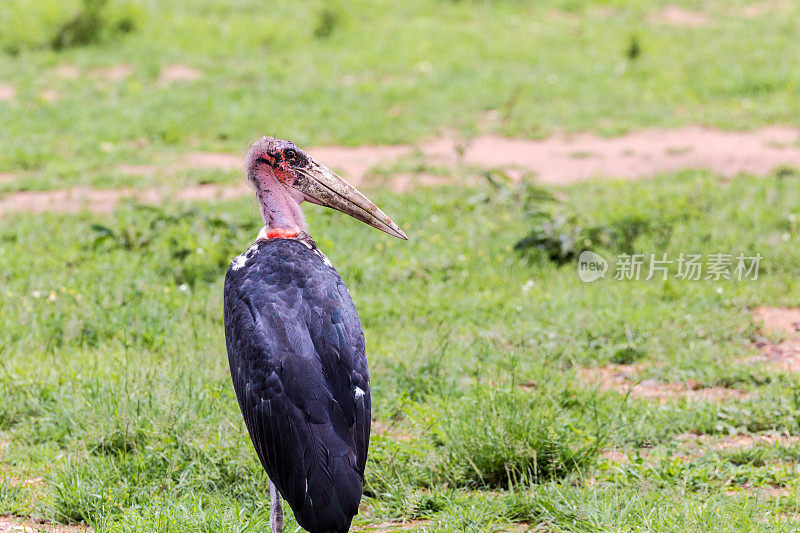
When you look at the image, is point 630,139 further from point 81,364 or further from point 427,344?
point 81,364

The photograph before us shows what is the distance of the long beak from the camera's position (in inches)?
142

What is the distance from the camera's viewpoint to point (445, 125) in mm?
9836

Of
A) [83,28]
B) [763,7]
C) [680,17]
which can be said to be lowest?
[83,28]

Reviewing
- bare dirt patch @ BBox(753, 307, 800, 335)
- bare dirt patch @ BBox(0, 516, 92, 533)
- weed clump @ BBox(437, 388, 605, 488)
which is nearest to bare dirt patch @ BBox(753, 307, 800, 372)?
bare dirt patch @ BBox(753, 307, 800, 335)

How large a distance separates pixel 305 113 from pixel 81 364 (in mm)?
5725

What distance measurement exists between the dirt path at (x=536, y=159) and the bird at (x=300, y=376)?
452 cm

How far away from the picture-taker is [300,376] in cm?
303

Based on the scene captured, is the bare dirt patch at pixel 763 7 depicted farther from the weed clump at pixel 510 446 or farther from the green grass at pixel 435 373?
the weed clump at pixel 510 446

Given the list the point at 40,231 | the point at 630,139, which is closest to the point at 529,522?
the point at 40,231

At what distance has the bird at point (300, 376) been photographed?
A: 2912 mm

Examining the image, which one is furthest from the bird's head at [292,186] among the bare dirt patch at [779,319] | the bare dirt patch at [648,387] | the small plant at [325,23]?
the small plant at [325,23]

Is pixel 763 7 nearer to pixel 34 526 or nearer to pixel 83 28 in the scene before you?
pixel 83 28

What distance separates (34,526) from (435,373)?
1921mm

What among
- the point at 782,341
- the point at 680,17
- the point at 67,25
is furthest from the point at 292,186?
the point at 680,17
